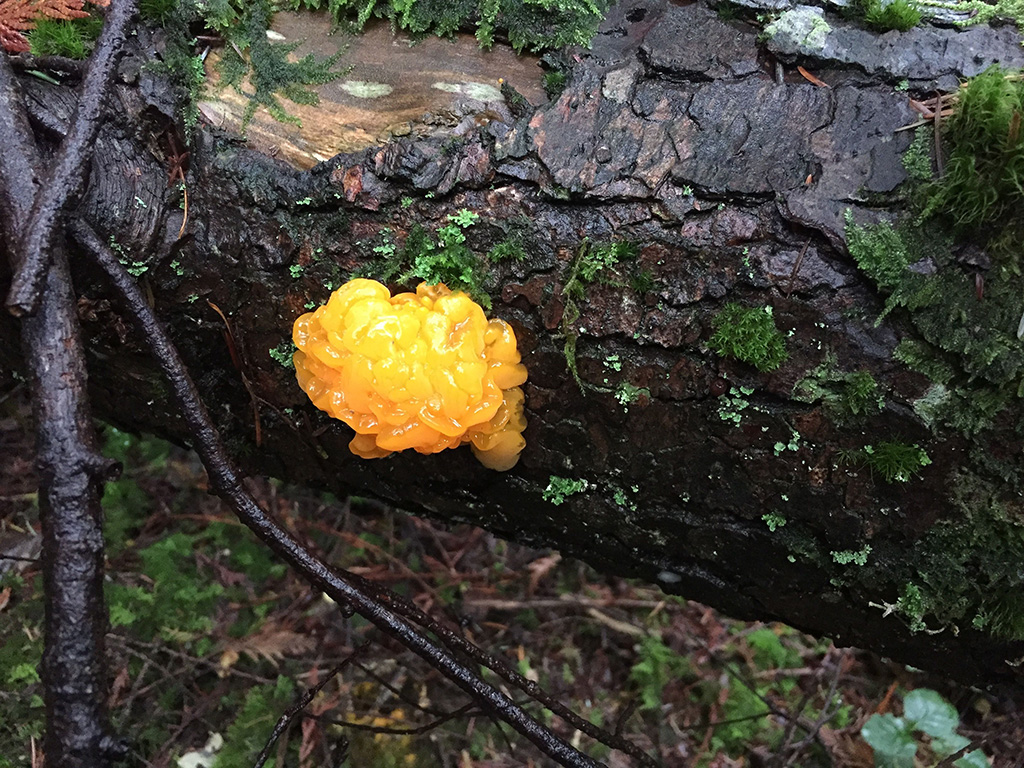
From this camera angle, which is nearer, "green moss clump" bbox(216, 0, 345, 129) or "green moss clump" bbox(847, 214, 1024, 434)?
"green moss clump" bbox(847, 214, 1024, 434)

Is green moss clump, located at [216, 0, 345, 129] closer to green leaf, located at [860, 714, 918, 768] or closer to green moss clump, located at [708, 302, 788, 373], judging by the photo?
green moss clump, located at [708, 302, 788, 373]

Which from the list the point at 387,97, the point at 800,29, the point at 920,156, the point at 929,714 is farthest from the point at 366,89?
the point at 929,714

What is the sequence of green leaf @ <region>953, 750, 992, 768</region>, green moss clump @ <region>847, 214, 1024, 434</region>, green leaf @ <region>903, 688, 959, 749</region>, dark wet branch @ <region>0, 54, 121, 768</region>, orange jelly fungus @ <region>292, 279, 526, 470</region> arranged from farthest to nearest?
green leaf @ <region>903, 688, 959, 749</region> < green leaf @ <region>953, 750, 992, 768</region> < orange jelly fungus @ <region>292, 279, 526, 470</region> < green moss clump @ <region>847, 214, 1024, 434</region> < dark wet branch @ <region>0, 54, 121, 768</region>

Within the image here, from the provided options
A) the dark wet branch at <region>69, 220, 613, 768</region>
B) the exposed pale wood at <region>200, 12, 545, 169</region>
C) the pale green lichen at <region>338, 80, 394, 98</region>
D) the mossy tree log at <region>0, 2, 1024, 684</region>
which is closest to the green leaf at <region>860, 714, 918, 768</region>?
the mossy tree log at <region>0, 2, 1024, 684</region>

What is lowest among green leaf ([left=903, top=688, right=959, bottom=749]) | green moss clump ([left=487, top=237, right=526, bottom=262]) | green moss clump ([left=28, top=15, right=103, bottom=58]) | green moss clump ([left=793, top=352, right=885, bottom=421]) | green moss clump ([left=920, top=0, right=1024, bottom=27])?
green leaf ([left=903, top=688, right=959, bottom=749])

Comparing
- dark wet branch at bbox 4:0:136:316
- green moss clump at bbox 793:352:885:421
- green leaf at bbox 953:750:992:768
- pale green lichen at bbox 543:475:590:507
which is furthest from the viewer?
green leaf at bbox 953:750:992:768

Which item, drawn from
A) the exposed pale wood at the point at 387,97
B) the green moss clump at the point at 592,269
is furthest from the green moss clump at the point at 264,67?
the green moss clump at the point at 592,269

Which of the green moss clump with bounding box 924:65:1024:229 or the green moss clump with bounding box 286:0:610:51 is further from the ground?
the green moss clump with bounding box 286:0:610:51
